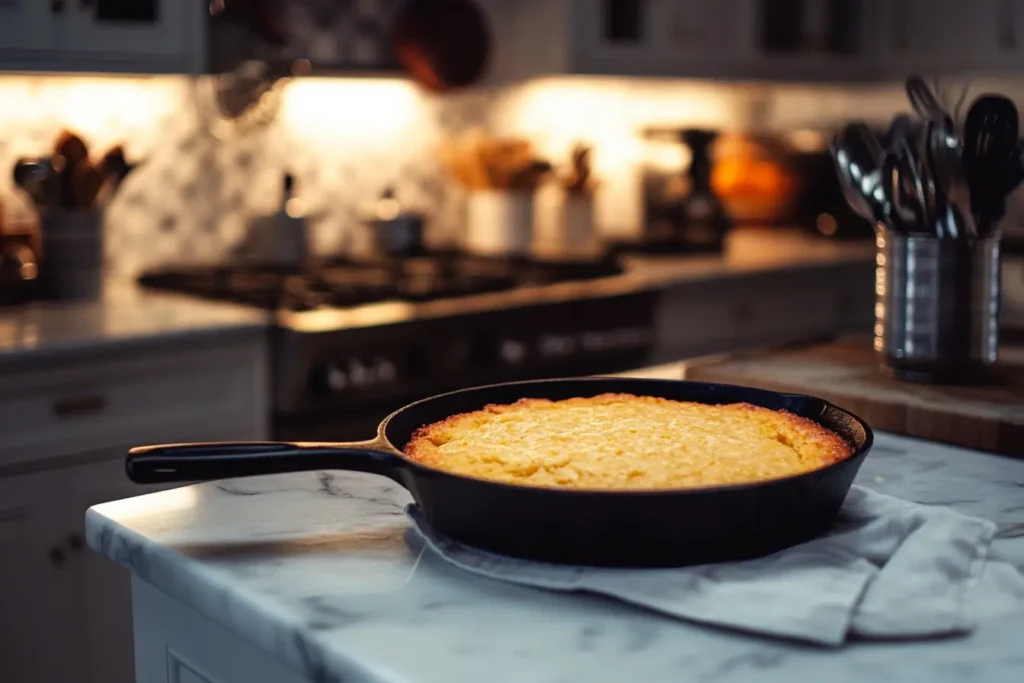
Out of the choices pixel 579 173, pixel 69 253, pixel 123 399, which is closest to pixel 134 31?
pixel 69 253

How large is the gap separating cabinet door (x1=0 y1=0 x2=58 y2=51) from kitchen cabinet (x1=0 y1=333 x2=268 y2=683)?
729 millimetres

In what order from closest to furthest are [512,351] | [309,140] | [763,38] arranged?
1. [512,351]
2. [309,140]
3. [763,38]

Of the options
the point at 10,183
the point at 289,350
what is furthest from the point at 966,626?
the point at 10,183

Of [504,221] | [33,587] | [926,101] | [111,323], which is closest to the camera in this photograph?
[926,101]

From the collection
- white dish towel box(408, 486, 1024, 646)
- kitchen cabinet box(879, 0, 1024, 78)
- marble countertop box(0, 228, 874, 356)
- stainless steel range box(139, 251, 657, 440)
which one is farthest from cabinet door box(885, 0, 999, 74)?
white dish towel box(408, 486, 1024, 646)

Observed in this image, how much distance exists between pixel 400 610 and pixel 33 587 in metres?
1.57

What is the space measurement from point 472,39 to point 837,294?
1.37m

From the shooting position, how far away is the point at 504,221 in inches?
139

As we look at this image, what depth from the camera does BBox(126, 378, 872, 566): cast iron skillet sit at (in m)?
0.84

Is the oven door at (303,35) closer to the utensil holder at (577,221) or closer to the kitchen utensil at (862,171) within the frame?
the utensil holder at (577,221)

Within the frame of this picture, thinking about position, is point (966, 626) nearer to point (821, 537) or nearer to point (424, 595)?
point (821, 537)

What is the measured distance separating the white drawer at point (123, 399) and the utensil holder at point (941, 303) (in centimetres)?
135

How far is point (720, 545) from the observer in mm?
874

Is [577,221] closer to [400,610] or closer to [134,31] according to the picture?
[134,31]
